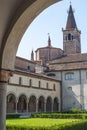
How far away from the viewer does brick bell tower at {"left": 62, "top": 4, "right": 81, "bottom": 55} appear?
7406 centimetres

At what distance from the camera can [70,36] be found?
75312 mm

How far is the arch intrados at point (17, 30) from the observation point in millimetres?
6531

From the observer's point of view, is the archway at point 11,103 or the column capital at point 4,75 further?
the archway at point 11,103

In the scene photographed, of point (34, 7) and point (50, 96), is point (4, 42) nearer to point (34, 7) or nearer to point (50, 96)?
point (34, 7)

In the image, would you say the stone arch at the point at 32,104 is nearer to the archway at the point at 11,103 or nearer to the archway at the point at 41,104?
the archway at the point at 41,104

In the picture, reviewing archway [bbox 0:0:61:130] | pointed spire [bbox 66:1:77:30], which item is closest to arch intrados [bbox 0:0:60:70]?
archway [bbox 0:0:61:130]

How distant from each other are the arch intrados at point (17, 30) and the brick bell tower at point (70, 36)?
6743cm

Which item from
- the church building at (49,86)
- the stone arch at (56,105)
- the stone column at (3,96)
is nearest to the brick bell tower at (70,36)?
the church building at (49,86)

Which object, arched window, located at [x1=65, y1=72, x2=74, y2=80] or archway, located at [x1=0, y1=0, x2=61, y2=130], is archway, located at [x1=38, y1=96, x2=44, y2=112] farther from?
A: archway, located at [x1=0, y1=0, x2=61, y2=130]

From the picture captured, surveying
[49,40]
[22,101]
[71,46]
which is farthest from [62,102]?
[71,46]

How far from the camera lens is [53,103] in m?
48.0

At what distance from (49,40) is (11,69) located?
61908 millimetres

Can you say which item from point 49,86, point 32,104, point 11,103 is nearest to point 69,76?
point 49,86

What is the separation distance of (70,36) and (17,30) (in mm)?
69062
